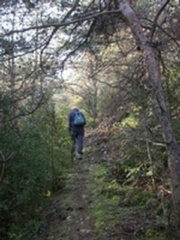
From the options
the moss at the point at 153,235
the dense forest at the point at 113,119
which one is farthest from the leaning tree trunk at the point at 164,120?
the moss at the point at 153,235

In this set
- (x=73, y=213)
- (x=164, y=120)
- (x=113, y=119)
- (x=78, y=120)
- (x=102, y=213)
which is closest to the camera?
(x=164, y=120)

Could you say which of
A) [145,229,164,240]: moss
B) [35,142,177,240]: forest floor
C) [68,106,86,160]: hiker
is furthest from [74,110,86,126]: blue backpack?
[145,229,164,240]: moss

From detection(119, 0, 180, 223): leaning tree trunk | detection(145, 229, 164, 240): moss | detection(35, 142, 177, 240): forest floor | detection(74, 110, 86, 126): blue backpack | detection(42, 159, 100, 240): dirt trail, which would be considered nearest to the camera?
detection(145, 229, 164, 240): moss

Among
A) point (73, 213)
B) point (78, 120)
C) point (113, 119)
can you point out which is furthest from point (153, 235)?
point (78, 120)

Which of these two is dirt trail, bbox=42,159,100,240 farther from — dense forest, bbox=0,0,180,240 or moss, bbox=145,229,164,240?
moss, bbox=145,229,164,240

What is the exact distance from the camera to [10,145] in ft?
15.3

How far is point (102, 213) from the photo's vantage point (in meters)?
4.79

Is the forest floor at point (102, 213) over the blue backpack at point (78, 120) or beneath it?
beneath

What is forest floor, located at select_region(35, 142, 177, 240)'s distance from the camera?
3.93 m

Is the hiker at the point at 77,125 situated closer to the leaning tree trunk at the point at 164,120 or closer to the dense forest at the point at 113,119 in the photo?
the dense forest at the point at 113,119

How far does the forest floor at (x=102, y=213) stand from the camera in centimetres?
393

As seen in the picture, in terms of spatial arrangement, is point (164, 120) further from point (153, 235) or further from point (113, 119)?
point (113, 119)

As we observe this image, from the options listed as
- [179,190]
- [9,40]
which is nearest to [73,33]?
[9,40]

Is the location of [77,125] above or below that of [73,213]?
above
